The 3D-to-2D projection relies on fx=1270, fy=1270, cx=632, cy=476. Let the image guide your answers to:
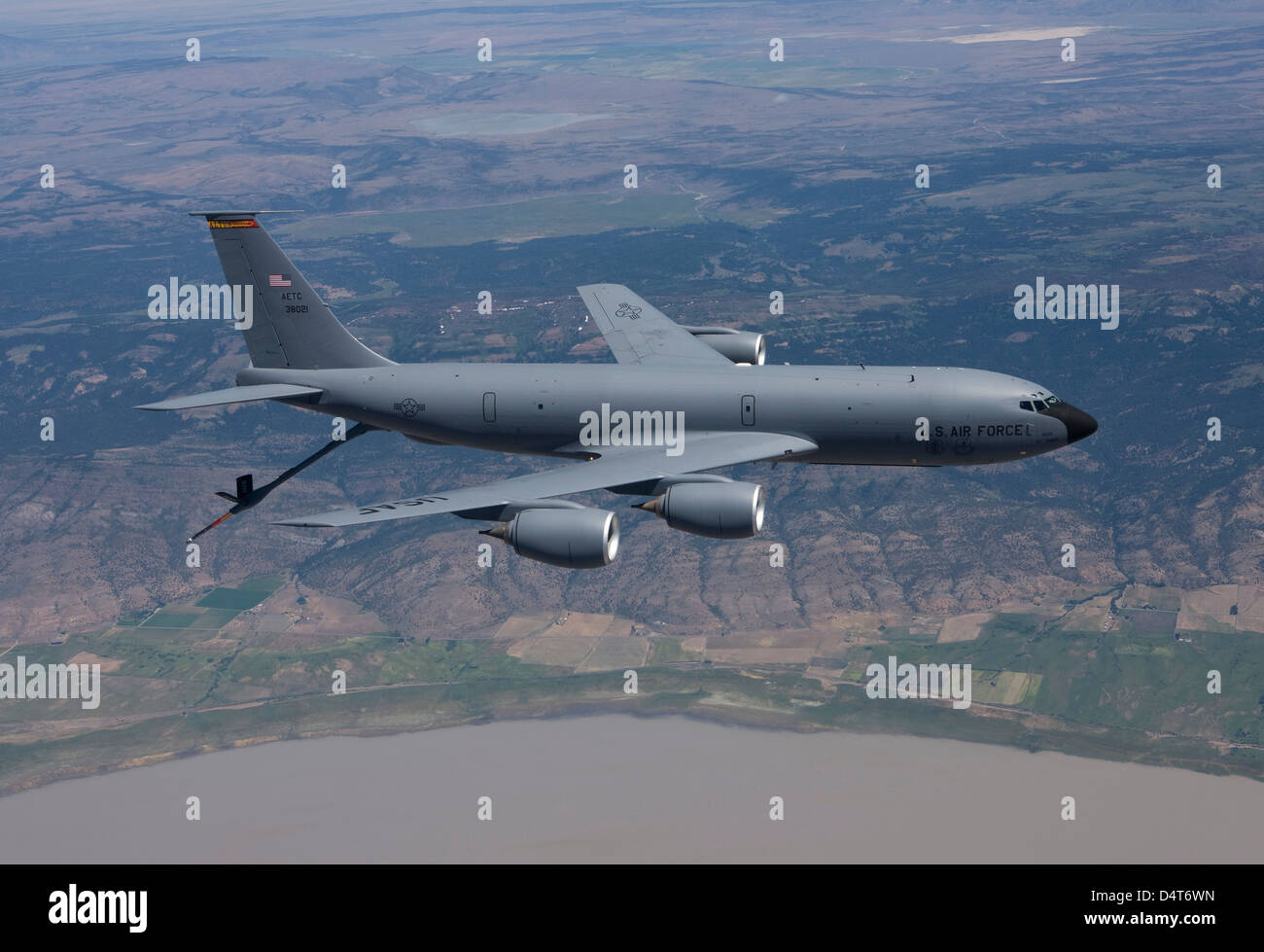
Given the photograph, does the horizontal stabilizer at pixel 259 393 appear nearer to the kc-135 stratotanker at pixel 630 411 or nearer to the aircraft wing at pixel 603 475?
the kc-135 stratotanker at pixel 630 411

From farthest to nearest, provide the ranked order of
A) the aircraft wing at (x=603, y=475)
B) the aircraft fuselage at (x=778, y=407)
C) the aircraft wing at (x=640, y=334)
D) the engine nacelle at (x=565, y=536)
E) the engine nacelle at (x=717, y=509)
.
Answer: the aircraft wing at (x=640, y=334), the aircraft fuselage at (x=778, y=407), the engine nacelle at (x=717, y=509), the engine nacelle at (x=565, y=536), the aircraft wing at (x=603, y=475)

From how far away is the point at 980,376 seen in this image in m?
60.5

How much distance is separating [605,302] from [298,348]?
727 inches

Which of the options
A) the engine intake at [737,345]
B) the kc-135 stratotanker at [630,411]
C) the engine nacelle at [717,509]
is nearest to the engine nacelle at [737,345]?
the engine intake at [737,345]

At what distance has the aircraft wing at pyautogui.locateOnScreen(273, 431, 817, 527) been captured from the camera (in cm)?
5138

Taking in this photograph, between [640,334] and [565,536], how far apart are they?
22437 millimetres

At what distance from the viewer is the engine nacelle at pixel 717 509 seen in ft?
176

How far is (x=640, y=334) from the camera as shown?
71.5 m

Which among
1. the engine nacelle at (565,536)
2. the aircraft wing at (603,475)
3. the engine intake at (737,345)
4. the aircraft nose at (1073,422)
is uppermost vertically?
the engine intake at (737,345)

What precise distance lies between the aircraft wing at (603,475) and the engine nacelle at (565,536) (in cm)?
117

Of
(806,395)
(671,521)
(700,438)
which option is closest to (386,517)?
(671,521)

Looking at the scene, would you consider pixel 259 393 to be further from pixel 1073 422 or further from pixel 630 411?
pixel 1073 422

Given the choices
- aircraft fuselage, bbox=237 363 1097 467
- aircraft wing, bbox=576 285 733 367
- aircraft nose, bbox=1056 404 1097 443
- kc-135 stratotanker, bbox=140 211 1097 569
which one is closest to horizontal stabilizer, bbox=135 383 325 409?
kc-135 stratotanker, bbox=140 211 1097 569

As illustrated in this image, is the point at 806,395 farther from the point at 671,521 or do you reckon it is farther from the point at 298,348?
the point at 298,348
